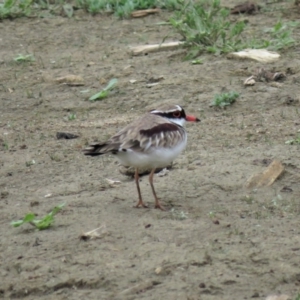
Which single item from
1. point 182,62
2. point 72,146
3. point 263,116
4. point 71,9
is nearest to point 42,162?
point 72,146

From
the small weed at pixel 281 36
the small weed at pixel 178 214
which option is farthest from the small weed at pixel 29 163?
the small weed at pixel 281 36

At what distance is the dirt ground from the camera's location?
247 inches

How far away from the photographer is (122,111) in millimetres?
10203

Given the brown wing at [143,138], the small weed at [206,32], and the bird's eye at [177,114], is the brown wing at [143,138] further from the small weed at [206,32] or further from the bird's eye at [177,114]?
the small weed at [206,32]

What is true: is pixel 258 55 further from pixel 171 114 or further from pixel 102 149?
pixel 102 149

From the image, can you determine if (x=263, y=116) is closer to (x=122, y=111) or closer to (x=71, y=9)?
(x=122, y=111)

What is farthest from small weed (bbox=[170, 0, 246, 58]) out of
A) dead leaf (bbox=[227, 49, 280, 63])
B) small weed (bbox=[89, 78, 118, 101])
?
small weed (bbox=[89, 78, 118, 101])

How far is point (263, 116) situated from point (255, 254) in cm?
335

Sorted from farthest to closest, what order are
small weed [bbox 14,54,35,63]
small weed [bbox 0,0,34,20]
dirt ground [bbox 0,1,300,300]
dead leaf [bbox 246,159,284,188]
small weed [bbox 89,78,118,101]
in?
small weed [bbox 0,0,34,20] < small weed [bbox 14,54,35,63] < small weed [bbox 89,78,118,101] < dead leaf [bbox 246,159,284,188] < dirt ground [bbox 0,1,300,300]

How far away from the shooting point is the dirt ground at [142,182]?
626cm

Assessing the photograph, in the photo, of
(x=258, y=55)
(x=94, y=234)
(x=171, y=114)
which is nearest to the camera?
(x=94, y=234)

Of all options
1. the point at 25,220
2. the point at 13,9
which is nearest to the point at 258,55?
the point at 13,9

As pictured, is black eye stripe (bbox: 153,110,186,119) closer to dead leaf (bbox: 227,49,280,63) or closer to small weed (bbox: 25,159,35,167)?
small weed (bbox: 25,159,35,167)

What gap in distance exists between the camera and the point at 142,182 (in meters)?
8.28
